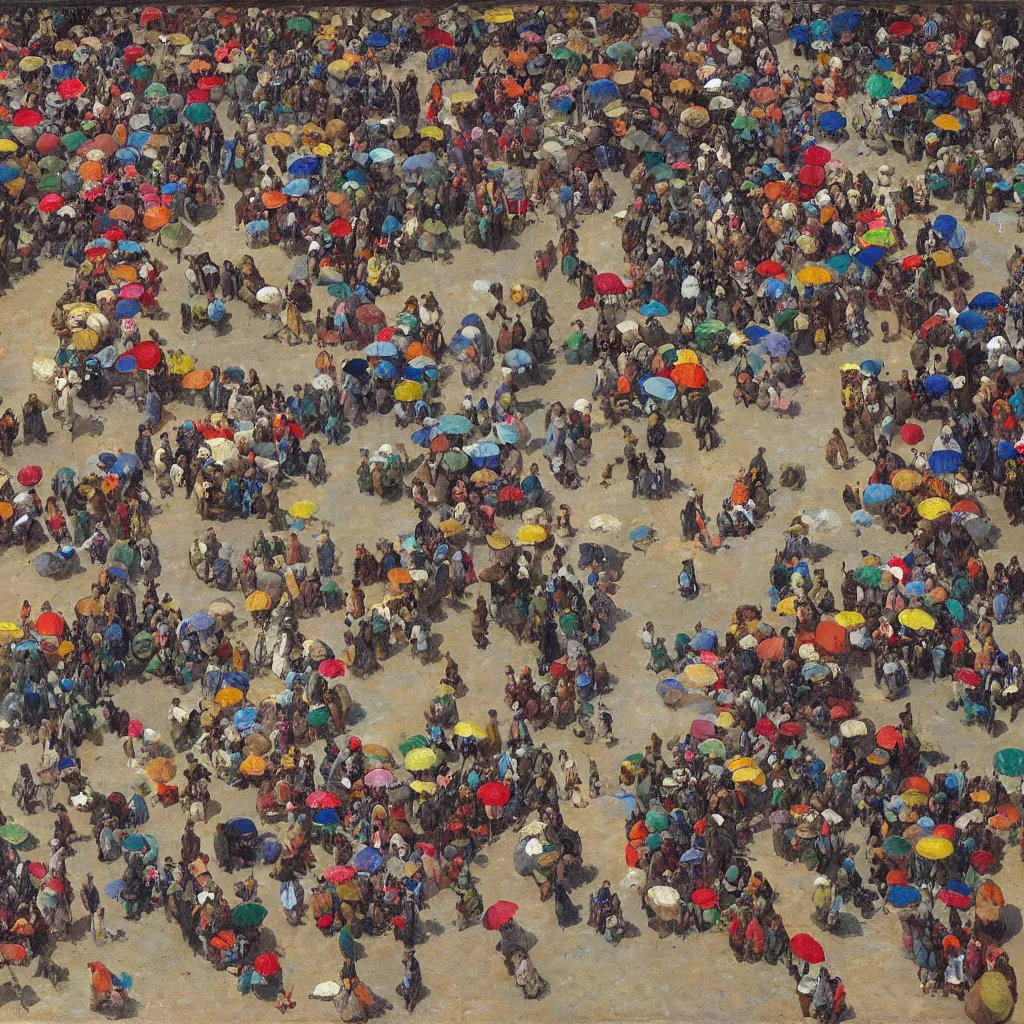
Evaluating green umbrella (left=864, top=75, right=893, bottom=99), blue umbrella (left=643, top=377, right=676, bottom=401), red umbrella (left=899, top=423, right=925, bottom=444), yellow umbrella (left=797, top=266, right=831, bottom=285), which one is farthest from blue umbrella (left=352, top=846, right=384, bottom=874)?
green umbrella (left=864, top=75, right=893, bottom=99)

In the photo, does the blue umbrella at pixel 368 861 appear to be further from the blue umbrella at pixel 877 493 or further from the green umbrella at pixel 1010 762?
the blue umbrella at pixel 877 493

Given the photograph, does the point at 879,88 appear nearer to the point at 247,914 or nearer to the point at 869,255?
the point at 869,255

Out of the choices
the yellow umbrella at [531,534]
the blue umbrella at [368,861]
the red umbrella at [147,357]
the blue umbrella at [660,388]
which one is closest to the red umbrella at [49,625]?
the red umbrella at [147,357]

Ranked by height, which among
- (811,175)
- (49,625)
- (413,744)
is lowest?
(49,625)

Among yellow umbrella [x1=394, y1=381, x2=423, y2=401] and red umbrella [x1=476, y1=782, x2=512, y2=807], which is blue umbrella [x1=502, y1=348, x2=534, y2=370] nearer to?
yellow umbrella [x1=394, y1=381, x2=423, y2=401]

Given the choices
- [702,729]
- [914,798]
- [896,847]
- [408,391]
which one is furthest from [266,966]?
[408,391]

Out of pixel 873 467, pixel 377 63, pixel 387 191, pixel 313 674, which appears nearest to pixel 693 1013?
pixel 313 674
